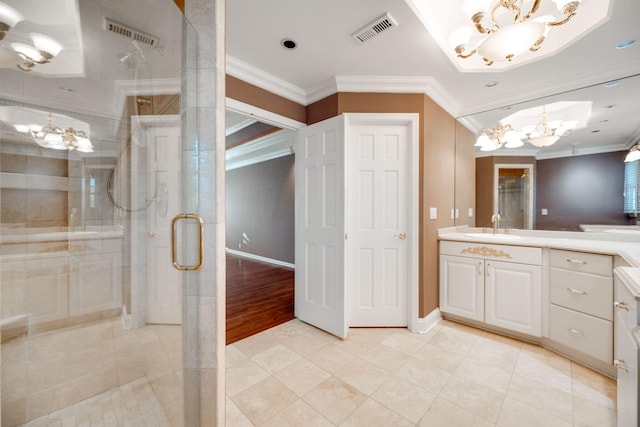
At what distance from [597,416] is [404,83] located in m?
2.71

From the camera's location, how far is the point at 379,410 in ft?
4.56

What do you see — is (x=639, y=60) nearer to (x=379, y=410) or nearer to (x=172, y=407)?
(x=379, y=410)

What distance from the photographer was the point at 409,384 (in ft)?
5.24

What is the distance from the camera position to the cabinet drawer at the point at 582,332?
5.37ft

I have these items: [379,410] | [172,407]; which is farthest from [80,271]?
[379,410]

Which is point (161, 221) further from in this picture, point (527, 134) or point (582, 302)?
point (527, 134)

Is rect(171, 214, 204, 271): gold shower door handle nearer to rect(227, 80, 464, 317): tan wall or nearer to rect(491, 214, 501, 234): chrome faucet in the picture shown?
rect(227, 80, 464, 317): tan wall

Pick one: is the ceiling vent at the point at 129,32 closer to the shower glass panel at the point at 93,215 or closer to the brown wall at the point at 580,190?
the shower glass panel at the point at 93,215

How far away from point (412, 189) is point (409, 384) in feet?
5.25

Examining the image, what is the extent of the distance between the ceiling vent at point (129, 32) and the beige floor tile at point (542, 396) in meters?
2.87

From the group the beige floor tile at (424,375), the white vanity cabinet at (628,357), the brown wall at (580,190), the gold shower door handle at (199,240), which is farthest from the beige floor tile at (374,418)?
the brown wall at (580,190)

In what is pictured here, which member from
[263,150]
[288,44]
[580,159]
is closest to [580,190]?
[580,159]

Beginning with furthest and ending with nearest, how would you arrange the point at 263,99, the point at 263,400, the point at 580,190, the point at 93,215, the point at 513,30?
1. the point at 263,99
2. the point at 580,190
3. the point at 263,400
4. the point at 513,30
5. the point at 93,215

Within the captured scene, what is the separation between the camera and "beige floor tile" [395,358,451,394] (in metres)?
1.58
